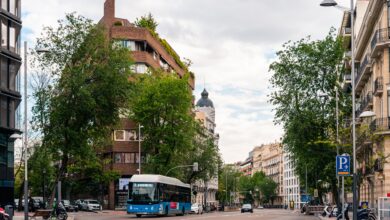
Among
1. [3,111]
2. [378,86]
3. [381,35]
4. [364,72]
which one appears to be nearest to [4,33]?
[3,111]

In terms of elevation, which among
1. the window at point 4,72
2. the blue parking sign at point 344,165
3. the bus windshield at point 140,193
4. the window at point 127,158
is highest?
the window at point 4,72

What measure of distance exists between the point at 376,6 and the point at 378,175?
12185 millimetres

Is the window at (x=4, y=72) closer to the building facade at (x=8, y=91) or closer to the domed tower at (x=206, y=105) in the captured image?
the building facade at (x=8, y=91)

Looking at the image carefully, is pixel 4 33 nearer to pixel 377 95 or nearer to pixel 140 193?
pixel 140 193

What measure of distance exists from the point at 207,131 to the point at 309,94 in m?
73.2

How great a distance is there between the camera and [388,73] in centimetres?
4953

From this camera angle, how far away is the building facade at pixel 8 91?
175 ft

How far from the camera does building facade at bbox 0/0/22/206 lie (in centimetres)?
5338

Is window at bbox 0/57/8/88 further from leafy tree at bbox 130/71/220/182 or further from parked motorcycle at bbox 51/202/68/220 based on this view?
leafy tree at bbox 130/71/220/182

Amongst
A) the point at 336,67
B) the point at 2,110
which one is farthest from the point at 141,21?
the point at 2,110

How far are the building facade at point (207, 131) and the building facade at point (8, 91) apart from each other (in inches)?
2570

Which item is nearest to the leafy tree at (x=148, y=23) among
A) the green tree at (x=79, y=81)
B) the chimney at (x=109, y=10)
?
the chimney at (x=109, y=10)

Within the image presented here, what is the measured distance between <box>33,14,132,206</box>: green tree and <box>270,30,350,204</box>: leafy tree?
757 inches

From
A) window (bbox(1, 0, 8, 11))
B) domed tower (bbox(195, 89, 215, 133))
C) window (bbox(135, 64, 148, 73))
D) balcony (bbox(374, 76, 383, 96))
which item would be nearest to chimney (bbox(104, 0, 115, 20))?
window (bbox(135, 64, 148, 73))
